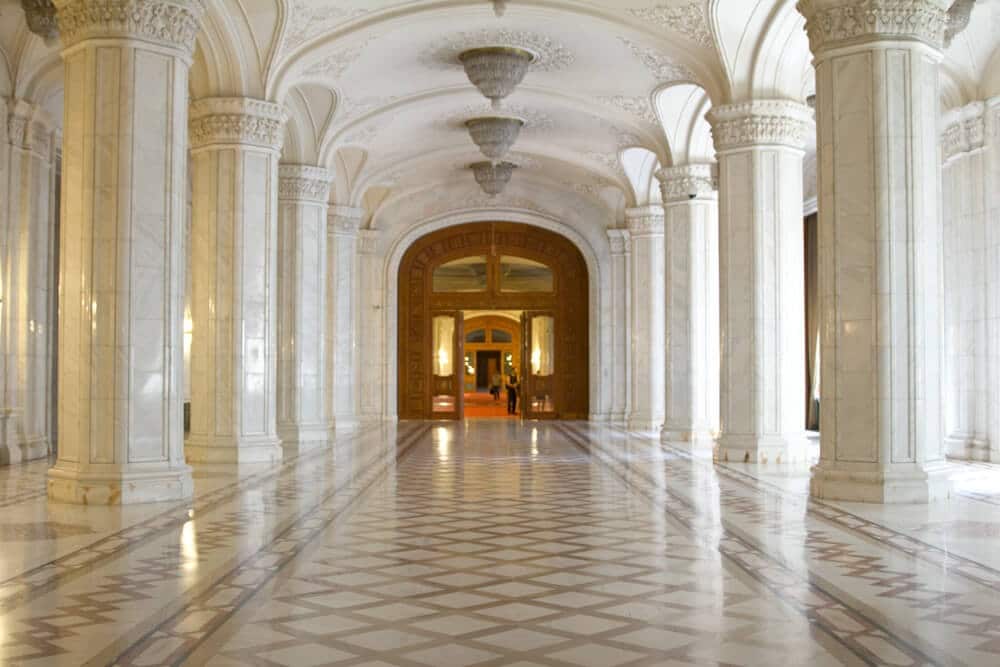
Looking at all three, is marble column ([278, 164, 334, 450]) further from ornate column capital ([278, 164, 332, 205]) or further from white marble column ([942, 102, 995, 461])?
white marble column ([942, 102, 995, 461])

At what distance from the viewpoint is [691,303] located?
52.5 feet

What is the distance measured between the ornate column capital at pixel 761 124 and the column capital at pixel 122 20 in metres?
6.23

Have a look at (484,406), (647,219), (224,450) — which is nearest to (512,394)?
(484,406)

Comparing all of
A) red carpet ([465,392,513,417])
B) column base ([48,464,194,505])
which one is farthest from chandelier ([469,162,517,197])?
column base ([48,464,194,505])

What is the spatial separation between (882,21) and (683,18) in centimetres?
422

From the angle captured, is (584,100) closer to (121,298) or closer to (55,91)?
(55,91)

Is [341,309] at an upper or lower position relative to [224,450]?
upper

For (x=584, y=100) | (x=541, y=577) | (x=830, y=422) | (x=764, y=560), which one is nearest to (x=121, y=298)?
(x=541, y=577)

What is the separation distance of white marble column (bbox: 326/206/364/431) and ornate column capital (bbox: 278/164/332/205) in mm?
3679

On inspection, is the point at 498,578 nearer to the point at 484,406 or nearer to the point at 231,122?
the point at 231,122

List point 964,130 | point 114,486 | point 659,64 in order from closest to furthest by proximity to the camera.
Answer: point 114,486, point 964,130, point 659,64

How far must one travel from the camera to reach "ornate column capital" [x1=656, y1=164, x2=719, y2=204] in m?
15.8

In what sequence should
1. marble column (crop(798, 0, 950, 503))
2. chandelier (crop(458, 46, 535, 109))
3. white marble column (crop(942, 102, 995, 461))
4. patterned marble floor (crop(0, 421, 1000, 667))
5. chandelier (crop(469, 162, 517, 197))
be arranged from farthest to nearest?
1. chandelier (crop(469, 162, 517, 197))
2. chandelier (crop(458, 46, 535, 109))
3. white marble column (crop(942, 102, 995, 461))
4. marble column (crop(798, 0, 950, 503))
5. patterned marble floor (crop(0, 421, 1000, 667))

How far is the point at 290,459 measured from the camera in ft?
41.2
